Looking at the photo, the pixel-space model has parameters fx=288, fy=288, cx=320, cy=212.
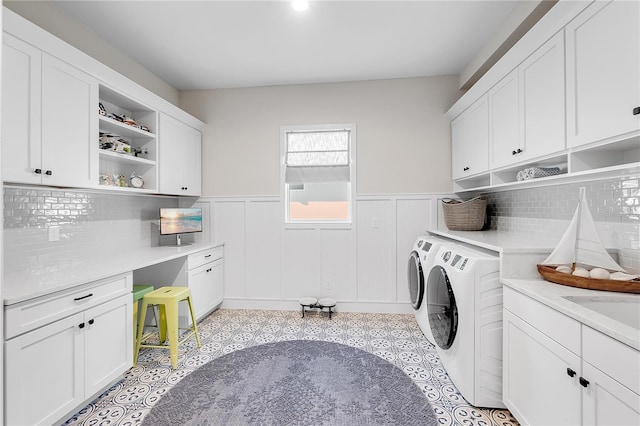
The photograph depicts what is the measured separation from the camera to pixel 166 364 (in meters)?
2.28

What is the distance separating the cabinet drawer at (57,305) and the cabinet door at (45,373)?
0.04 m

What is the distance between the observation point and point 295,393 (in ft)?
6.37

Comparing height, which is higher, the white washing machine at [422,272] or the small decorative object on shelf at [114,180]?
the small decorative object on shelf at [114,180]

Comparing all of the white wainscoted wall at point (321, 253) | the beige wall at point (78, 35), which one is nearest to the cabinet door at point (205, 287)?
the white wainscoted wall at point (321, 253)

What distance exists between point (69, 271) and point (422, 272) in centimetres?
268

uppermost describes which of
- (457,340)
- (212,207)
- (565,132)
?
(565,132)

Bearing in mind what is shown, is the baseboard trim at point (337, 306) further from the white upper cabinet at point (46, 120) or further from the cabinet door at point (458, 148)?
the white upper cabinet at point (46, 120)

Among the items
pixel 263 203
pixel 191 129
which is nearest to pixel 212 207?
pixel 263 203

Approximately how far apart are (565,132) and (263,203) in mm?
2826

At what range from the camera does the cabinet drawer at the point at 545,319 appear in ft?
3.95

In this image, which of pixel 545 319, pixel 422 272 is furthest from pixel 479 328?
pixel 422 272

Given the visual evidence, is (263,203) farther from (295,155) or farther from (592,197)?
(592,197)

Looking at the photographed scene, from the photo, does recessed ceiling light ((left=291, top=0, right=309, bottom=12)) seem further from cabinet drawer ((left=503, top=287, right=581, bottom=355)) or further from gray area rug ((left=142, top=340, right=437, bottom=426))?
gray area rug ((left=142, top=340, right=437, bottom=426))

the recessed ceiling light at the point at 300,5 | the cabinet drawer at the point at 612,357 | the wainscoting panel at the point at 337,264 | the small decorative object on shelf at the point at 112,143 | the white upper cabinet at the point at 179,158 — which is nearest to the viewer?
the cabinet drawer at the point at 612,357
